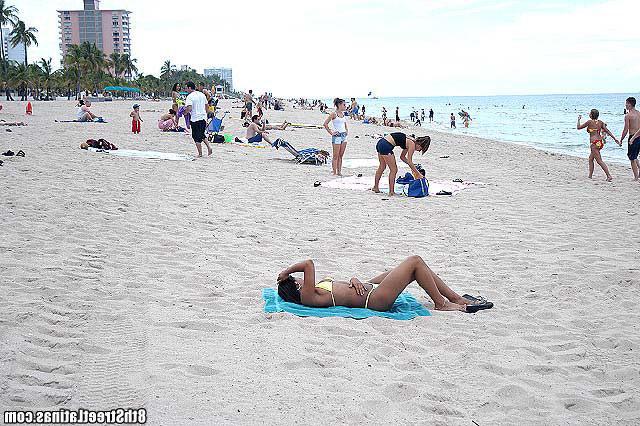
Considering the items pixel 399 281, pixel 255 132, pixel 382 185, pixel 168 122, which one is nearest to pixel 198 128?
pixel 255 132

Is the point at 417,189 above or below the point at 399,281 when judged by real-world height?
above

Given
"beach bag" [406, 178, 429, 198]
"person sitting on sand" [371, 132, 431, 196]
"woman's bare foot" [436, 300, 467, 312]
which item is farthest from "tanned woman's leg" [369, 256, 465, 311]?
"beach bag" [406, 178, 429, 198]

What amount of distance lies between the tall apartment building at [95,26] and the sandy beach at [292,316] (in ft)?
520

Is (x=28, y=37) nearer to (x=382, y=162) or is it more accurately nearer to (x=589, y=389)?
(x=382, y=162)

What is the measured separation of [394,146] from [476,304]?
526cm

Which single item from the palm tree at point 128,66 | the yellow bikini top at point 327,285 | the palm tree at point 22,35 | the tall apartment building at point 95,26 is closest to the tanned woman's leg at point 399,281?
the yellow bikini top at point 327,285

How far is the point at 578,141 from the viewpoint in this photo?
30.6m

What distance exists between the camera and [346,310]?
4.45m

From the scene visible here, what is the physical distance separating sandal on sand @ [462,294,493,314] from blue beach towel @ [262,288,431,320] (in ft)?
1.19

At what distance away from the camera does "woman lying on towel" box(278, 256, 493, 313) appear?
174 inches

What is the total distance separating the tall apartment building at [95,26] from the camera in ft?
491

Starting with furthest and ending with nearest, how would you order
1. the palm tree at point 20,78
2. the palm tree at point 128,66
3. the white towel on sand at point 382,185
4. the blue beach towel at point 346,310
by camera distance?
the palm tree at point 128,66, the palm tree at point 20,78, the white towel on sand at point 382,185, the blue beach towel at point 346,310

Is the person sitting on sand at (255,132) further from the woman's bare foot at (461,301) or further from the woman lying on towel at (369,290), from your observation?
the woman's bare foot at (461,301)

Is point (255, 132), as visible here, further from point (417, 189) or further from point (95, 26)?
point (95, 26)
